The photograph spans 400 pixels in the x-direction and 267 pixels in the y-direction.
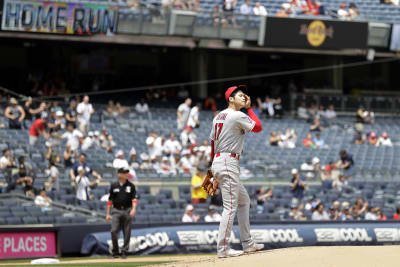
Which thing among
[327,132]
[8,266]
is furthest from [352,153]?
[8,266]

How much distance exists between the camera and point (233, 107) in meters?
10.7

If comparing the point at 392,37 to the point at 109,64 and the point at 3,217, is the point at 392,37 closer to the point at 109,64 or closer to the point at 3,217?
the point at 109,64

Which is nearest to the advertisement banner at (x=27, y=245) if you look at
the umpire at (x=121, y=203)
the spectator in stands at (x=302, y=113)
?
the umpire at (x=121, y=203)

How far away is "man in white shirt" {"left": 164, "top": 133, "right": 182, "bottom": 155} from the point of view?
23778mm

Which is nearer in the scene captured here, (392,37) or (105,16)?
(105,16)

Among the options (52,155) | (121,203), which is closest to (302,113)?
(52,155)

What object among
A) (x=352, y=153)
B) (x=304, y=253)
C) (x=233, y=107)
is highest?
(x=233, y=107)

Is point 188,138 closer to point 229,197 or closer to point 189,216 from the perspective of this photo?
point 189,216

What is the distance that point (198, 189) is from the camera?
2088cm

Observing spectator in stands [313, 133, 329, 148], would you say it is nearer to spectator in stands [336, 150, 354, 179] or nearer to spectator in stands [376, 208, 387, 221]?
spectator in stands [336, 150, 354, 179]

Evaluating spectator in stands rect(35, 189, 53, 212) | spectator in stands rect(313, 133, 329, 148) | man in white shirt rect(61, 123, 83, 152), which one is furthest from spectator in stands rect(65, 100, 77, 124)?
spectator in stands rect(313, 133, 329, 148)

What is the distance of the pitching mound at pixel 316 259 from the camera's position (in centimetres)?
995

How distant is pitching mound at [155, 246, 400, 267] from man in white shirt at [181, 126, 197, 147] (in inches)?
538

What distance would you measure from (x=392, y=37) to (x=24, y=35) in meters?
12.7
